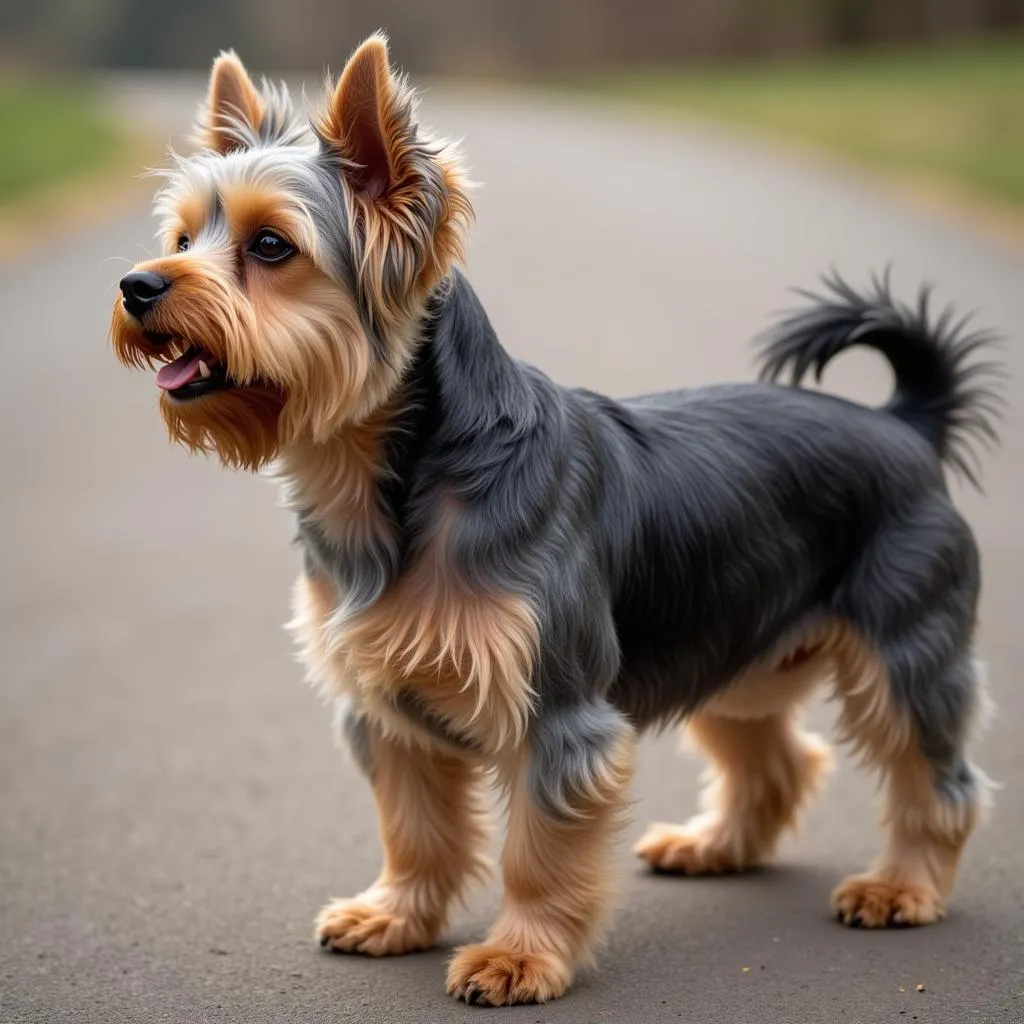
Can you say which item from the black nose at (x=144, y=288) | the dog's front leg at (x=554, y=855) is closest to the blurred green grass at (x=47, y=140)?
the black nose at (x=144, y=288)

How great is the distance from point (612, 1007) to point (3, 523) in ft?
24.8

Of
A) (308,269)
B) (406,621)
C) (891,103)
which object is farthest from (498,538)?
(891,103)

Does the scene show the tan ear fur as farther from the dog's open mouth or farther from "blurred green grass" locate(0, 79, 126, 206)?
"blurred green grass" locate(0, 79, 126, 206)

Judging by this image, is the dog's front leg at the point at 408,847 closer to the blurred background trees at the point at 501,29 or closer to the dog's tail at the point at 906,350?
the dog's tail at the point at 906,350

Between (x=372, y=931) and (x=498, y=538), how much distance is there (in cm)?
137

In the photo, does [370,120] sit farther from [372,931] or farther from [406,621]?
[372,931]

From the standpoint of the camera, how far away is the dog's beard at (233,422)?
4.14 metres

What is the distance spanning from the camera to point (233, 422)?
165 inches

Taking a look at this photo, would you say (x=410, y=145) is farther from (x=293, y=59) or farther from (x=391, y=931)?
(x=293, y=59)

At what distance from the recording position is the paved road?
442cm

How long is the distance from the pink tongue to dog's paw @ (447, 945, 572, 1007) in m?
1.73

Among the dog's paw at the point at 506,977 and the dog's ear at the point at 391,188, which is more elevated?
the dog's ear at the point at 391,188

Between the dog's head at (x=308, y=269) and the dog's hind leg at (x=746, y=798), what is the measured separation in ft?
6.54

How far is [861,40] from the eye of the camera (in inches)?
1892
